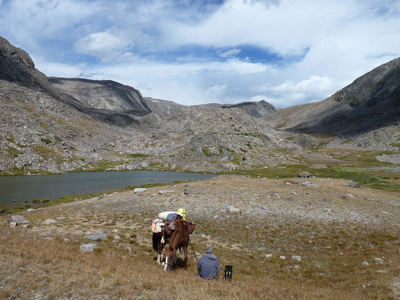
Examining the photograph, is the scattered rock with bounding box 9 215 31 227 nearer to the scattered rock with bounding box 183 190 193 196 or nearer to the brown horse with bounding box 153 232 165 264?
the brown horse with bounding box 153 232 165 264

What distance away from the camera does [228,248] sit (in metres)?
21.4

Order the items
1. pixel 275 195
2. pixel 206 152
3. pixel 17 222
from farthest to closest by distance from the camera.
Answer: pixel 206 152, pixel 275 195, pixel 17 222

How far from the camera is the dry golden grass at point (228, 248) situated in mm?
10578

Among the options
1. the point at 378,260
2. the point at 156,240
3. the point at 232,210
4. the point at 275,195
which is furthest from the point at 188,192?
the point at 378,260

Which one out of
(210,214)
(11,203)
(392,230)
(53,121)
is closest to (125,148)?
(53,121)

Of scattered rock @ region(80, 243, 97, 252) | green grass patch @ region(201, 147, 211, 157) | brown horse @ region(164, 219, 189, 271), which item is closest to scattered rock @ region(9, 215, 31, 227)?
scattered rock @ region(80, 243, 97, 252)

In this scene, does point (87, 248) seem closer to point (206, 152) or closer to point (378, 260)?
Answer: point (378, 260)

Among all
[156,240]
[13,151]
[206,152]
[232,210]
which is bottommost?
[232,210]

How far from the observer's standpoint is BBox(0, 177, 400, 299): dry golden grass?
10.6 m

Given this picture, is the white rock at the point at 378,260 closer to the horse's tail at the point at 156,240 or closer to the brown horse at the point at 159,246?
the brown horse at the point at 159,246

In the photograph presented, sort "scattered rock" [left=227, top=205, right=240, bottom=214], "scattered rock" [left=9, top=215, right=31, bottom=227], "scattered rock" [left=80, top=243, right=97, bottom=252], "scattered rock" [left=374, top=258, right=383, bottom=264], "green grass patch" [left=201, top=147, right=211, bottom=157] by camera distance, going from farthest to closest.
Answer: "green grass patch" [left=201, top=147, right=211, bottom=157], "scattered rock" [left=227, top=205, right=240, bottom=214], "scattered rock" [left=9, top=215, right=31, bottom=227], "scattered rock" [left=374, top=258, right=383, bottom=264], "scattered rock" [left=80, top=243, right=97, bottom=252]

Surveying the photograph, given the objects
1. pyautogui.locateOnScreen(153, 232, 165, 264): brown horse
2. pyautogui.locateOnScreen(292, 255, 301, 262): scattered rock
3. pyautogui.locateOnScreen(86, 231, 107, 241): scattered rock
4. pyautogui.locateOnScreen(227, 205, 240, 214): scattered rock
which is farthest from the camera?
pyautogui.locateOnScreen(227, 205, 240, 214): scattered rock

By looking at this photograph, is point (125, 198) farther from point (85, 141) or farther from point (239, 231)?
point (85, 141)

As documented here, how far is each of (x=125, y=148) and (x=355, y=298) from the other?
195838 mm
